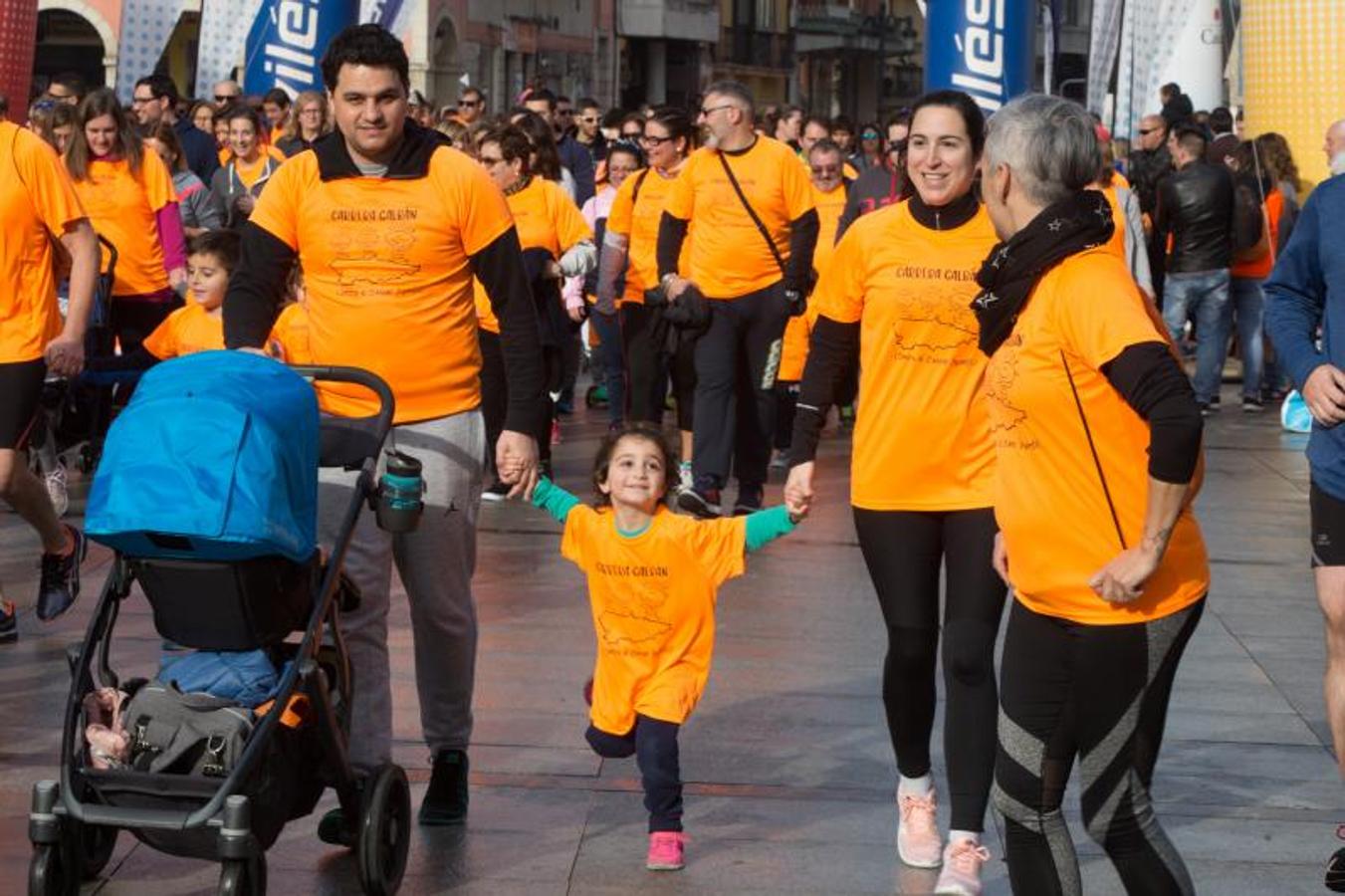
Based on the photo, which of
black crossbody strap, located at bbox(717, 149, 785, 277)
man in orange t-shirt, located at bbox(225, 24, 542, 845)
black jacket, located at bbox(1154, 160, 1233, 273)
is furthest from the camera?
black jacket, located at bbox(1154, 160, 1233, 273)

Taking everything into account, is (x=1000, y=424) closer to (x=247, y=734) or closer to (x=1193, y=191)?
(x=247, y=734)

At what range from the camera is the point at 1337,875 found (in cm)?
634

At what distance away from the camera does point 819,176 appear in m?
16.7

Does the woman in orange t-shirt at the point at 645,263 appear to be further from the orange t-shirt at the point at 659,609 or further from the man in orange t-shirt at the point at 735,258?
the orange t-shirt at the point at 659,609

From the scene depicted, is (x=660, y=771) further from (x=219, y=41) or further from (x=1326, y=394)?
(x=219, y=41)

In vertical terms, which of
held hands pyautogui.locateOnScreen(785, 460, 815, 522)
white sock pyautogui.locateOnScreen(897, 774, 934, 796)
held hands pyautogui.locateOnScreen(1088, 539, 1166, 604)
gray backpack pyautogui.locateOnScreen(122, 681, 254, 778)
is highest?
held hands pyautogui.locateOnScreen(1088, 539, 1166, 604)

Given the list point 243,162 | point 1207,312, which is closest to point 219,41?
point 243,162

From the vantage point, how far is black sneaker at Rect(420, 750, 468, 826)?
266 inches

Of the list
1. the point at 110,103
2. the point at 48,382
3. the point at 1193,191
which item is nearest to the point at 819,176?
the point at 1193,191

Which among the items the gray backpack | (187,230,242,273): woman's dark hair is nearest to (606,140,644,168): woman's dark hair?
(187,230,242,273): woman's dark hair

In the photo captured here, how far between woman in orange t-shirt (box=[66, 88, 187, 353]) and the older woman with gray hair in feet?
29.3

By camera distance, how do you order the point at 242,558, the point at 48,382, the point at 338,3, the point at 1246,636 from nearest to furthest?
1. the point at 242,558
2. the point at 1246,636
3. the point at 48,382
4. the point at 338,3

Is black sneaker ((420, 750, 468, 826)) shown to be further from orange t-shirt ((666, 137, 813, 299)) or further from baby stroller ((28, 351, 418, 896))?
orange t-shirt ((666, 137, 813, 299))

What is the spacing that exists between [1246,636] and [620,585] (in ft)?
12.6
